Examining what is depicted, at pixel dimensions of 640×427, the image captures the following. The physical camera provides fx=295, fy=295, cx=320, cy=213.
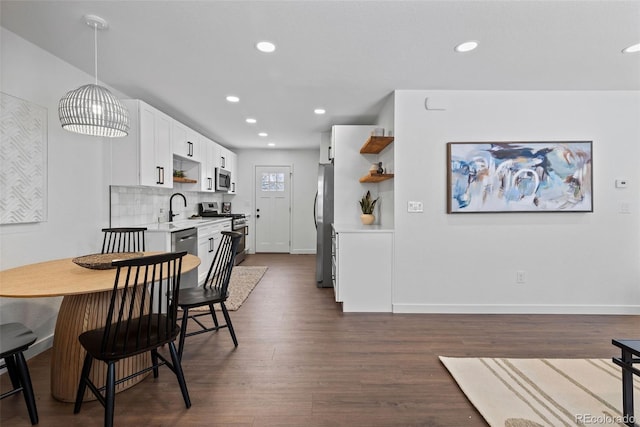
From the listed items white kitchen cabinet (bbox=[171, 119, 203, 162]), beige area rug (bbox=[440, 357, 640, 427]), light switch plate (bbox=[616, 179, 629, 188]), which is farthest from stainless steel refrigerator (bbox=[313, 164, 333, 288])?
light switch plate (bbox=[616, 179, 629, 188])

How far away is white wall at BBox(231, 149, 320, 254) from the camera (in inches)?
274

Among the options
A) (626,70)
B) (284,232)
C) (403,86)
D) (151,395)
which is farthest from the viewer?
(284,232)

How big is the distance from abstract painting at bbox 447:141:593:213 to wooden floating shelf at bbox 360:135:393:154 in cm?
69

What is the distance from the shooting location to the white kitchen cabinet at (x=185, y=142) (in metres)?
3.94

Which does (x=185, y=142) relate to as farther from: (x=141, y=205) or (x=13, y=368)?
(x=13, y=368)

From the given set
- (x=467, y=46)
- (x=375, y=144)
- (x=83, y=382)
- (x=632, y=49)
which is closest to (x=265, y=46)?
(x=467, y=46)

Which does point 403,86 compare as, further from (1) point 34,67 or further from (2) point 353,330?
(1) point 34,67

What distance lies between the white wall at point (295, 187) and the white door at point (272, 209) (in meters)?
0.12

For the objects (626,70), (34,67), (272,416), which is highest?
(626,70)

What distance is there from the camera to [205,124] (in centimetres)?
471

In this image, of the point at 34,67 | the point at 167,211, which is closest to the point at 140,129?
the point at 34,67

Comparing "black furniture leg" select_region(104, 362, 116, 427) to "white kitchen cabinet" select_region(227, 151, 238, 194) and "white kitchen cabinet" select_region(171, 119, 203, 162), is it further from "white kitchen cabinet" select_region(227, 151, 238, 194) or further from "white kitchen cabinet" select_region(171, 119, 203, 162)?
"white kitchen cabinet" select_region(227, 151, 238, 194)

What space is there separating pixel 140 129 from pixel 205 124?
1586 mm

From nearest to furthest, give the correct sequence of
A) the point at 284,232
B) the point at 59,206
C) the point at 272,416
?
1. the point at 272,416
2. the point at 59,206
3. the point at 284,232
